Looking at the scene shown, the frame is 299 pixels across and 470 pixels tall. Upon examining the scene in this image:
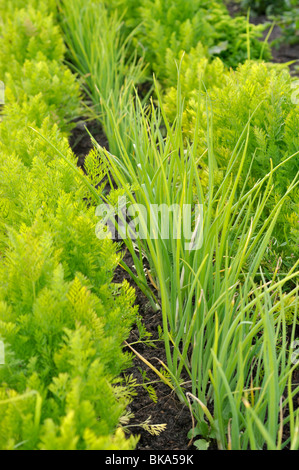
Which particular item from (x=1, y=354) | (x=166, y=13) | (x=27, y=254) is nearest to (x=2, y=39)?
(x=166, y=13)

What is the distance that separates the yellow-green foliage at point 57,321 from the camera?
45.9 inches

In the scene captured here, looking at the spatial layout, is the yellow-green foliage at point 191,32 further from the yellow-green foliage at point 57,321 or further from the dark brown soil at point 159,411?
the dark brown soil at point 159,411

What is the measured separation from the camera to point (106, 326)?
1.50m

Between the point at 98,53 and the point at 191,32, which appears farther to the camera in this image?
the point at 191,32

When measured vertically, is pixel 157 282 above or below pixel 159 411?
above

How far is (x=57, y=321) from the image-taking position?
4.48 feet

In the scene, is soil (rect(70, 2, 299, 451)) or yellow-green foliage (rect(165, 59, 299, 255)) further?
yellow-green foliage (rect(165, 59, 299, 255))

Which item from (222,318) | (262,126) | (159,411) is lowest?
(159,411)

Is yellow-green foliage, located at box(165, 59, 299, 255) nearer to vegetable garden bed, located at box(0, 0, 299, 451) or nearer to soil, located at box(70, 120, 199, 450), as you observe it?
vegetable garden bed, located at box(0, 0, 299, 451)

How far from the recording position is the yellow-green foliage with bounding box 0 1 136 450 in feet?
3.83

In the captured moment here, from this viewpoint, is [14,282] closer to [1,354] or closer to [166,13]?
[1,354]

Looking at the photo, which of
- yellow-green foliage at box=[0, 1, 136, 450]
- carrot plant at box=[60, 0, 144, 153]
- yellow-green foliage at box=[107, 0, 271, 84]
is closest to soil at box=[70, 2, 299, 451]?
yellow-green foliage at box=[0, 1, 136, 450]

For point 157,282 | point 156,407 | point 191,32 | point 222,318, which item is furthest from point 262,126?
point 191,32

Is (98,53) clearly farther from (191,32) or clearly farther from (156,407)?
(156,407)
